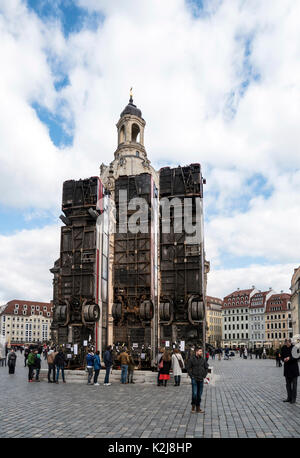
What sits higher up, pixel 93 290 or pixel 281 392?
pixel 93 290

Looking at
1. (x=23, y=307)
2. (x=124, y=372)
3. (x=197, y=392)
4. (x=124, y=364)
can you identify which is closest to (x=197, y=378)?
(x=197, y=392)

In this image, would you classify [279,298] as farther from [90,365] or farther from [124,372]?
[90,365]

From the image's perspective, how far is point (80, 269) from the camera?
31.9 m

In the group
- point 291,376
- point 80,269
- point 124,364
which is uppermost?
point 80,269

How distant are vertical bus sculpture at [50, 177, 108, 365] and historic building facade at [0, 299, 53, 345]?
10604 cm

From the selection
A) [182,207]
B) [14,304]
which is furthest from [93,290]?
[14,304]

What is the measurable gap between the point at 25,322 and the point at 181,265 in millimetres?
121711

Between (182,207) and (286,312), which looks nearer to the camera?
(182,207)

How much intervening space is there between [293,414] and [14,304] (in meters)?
139

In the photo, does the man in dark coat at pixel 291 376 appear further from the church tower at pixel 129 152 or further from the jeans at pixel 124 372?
the church tower at pixel 129 152
